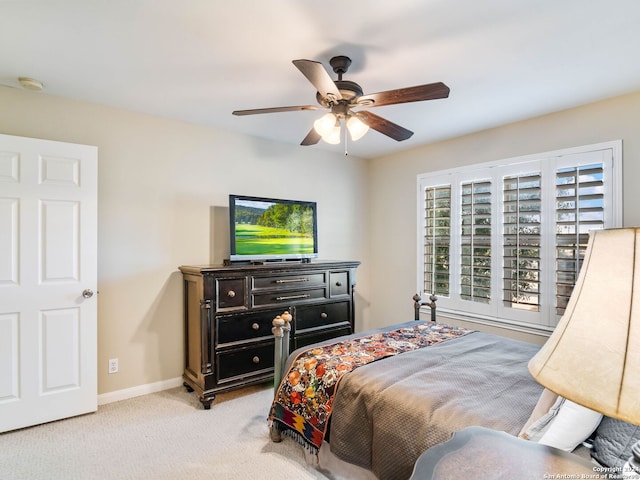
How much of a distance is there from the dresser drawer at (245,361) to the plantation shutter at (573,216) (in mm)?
2587

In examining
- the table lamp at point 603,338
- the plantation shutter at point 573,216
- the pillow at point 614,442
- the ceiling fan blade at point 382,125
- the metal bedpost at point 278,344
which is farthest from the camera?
the plantation shutter at point 573,216

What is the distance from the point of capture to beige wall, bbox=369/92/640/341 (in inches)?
107

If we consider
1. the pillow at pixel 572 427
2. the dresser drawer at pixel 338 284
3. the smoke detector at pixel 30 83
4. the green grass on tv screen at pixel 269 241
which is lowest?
the pillow at pixel 572 427

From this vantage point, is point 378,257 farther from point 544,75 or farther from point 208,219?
point 544,75

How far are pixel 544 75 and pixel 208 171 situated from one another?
9.57ft

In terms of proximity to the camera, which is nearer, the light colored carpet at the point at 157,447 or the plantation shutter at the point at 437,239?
the light colored carpet at the point at 157,447

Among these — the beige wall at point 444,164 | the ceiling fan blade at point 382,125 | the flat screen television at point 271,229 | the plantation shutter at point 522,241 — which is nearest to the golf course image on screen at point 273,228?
the flat screen television at point 271,229

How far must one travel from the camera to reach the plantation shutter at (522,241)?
3186 mm

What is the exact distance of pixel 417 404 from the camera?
5.21 ft

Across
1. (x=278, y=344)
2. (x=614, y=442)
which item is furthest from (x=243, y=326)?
(x=614, y=442)

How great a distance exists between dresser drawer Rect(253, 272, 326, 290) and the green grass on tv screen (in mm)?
395

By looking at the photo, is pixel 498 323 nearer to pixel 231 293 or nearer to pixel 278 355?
pixel 278 355

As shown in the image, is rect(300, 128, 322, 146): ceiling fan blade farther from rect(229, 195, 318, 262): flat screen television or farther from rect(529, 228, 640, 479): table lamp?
rect(529, 228, 640, 479): table lamp

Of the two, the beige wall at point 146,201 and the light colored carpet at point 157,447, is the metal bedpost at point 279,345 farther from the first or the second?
the beige wall at point 146,201
